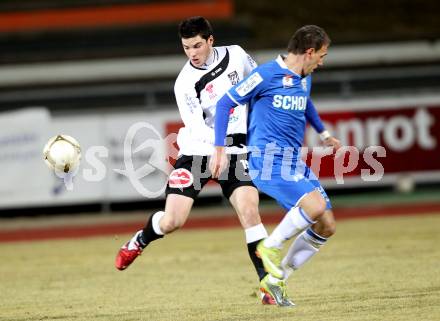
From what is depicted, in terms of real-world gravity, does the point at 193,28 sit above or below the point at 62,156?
above

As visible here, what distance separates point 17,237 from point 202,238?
9.55 feet

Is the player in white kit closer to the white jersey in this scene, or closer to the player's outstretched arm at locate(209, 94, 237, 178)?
the white jersey

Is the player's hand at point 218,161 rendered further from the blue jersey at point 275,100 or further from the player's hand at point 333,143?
the player's hand at point 333,143

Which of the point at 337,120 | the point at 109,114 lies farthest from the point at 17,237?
the point at 337,120

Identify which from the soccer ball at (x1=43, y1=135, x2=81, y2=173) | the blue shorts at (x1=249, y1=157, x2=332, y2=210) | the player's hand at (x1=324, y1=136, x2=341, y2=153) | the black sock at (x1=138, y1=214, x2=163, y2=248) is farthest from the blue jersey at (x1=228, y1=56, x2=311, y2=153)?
the soccer ball at (x1=43, y1=135, x2=81, y2=173)

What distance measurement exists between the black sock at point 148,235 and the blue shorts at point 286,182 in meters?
0.98

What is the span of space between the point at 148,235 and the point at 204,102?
1152mm

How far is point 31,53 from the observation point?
16.8m

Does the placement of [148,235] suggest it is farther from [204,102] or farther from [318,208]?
[318,208]

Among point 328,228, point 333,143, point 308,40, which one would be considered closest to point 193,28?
point 308,40

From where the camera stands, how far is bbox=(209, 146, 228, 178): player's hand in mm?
5973

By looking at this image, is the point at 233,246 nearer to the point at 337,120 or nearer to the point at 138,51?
the point at 337,120

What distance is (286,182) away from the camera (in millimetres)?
6117

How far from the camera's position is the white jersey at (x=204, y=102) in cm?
652
